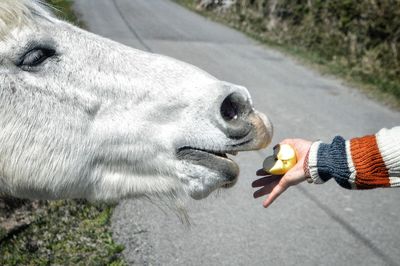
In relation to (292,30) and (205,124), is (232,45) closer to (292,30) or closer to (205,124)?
(292,30)

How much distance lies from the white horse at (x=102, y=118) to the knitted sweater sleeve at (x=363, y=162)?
0.31 metres

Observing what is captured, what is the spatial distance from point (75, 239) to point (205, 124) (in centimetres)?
191

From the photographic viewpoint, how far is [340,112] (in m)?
7.43

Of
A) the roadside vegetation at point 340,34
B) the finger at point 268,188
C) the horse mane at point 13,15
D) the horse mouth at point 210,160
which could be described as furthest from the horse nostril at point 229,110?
the roadside vegetation at point 340,34

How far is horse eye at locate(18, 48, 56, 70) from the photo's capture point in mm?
2000

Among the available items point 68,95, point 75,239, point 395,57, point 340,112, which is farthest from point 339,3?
point 68,95

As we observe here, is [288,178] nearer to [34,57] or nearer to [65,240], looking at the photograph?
[34,57]

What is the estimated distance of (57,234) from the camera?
353cm

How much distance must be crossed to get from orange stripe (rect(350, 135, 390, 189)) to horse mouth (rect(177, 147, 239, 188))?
53 cm

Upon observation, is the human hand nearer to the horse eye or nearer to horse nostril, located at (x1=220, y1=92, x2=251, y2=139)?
horse nostril, located at (x1=220, y1=92, x2=251, y2=139)

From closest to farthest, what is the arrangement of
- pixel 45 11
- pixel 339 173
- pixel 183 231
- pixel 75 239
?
pixel 339 173 < pixel 45 11 < pixel 75 239 < pixel 183 231

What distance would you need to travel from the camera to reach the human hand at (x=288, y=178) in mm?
2236

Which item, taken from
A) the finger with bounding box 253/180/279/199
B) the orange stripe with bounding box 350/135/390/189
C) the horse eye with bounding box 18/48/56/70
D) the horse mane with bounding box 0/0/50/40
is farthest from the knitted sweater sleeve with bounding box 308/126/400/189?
the horse mane with bounding box 0/0/50/40

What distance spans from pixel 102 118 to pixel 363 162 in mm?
1110
